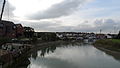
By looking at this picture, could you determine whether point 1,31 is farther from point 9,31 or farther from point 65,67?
point 65,67

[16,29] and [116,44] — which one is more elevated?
[16,29]

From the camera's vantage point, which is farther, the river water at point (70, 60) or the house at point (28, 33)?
the house at point (28, 33)

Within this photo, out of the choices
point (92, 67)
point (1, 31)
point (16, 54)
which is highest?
point (1, 31)

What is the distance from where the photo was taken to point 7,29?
50438 mm

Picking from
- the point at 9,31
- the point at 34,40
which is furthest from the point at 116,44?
the point at 9,31

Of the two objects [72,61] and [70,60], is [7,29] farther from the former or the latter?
[72,61]

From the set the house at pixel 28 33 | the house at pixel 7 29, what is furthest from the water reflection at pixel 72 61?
the house at pixel 28 33

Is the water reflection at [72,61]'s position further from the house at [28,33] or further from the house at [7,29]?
the house at [28,33]

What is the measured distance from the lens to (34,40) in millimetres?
54812

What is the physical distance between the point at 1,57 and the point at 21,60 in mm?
6018

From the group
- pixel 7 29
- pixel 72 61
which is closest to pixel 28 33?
pixel 7 29

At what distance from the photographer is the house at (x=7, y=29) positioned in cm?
4742

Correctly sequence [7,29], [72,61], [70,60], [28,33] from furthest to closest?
1. [28,33]
2. [7,29]
3. [70,60]
4. [72,61]

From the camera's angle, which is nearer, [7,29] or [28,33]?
[7,29]
